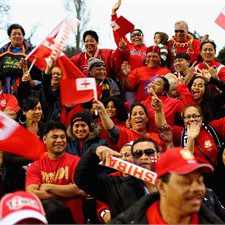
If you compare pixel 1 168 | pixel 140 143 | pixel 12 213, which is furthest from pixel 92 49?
pixel 12 213

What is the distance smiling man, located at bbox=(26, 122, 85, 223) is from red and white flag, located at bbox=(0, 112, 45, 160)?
0.32 m

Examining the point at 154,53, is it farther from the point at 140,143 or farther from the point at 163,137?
the point at 140,143

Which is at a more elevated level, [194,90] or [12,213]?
[194,90]

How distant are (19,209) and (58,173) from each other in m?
2.03

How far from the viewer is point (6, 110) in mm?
7461

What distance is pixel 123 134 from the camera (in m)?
6.62

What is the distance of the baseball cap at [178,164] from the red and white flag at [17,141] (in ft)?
9.40

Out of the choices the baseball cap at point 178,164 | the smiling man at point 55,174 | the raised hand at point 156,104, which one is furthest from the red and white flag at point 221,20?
the baseball cap at point 178,164

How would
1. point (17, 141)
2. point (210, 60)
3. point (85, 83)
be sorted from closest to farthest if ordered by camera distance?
point (17, 141) < point (85, 83) < point (210, 60)

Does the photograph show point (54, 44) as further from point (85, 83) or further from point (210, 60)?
point (210, 60)

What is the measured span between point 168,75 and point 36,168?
2868 mm

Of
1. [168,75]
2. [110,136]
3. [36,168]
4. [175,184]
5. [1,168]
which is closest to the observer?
[175,184]

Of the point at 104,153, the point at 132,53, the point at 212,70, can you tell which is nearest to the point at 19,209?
the point at 104,153

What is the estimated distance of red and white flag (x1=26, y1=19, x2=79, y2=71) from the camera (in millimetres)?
6529
